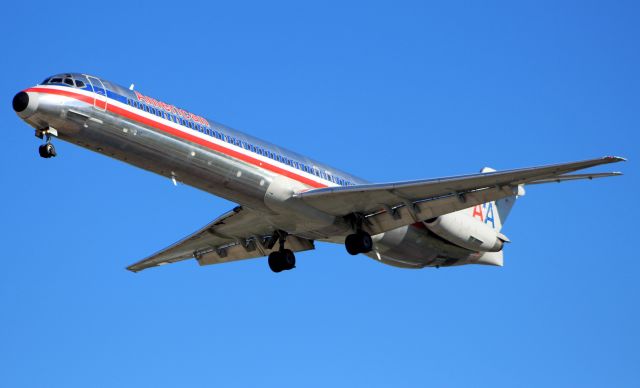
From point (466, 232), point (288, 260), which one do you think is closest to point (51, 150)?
point (288, 260)

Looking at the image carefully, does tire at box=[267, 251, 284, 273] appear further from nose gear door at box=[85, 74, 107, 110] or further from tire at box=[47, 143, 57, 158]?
tire at box=[47, 143, 57, 158]

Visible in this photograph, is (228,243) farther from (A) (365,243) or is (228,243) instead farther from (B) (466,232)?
(B) (466,232)

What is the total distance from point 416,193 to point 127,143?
820 cm

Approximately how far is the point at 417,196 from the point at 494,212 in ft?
24.8

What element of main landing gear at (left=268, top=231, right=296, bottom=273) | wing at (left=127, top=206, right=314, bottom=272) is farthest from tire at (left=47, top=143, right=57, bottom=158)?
main landing gear at (left=268, top=231, right=296, bottom=273)

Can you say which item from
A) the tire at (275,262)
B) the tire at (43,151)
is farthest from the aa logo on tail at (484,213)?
the tire at (43,151)

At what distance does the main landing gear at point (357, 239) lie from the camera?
32188mm

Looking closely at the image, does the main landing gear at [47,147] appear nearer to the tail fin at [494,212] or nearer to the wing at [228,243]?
the wing at [228,243]

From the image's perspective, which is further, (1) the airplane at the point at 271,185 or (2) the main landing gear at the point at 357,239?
(2) the main landing gear at the point at 357,239

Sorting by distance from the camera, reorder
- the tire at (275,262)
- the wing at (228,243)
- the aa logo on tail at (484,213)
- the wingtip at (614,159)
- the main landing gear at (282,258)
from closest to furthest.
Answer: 1. the wingtip at (614,159)
2. the wing at (228,243)
3. the main landing gear at (282,258)
4. the tire at (275,262)
5. the aa logo on tail at (484,213)

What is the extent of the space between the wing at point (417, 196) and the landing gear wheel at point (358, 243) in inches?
17.6

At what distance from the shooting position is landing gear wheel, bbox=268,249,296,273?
34.3 metres

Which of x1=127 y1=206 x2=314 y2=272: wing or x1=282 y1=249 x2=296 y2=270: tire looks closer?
x1=127 y1=206 x2=314 y2=272: wing

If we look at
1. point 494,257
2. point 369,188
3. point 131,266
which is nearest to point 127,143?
point 369,188
